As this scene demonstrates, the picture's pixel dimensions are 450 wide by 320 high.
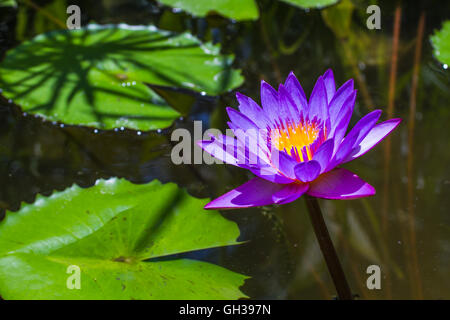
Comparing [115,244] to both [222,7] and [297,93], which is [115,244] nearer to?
[297,93]

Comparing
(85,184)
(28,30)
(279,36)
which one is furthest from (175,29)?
(85,184)

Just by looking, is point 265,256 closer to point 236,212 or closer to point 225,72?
point 236,212

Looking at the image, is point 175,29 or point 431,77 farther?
point 175,29

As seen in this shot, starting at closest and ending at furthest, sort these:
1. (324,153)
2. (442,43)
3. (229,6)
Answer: (324,153)
(442,43)
(229,6)

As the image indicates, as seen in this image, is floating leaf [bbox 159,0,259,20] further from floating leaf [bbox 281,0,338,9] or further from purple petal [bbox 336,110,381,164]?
purple petal [bbox 336,110,381,164]

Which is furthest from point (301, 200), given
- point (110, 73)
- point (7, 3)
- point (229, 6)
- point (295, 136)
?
point (7, 3)

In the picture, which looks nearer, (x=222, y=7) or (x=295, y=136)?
(x=295, y=136)

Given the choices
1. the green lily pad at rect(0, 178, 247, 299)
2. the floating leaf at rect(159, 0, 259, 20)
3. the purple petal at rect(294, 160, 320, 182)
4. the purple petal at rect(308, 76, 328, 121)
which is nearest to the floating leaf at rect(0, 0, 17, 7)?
the floating leaf at rect(159, 0, 259, 20)
